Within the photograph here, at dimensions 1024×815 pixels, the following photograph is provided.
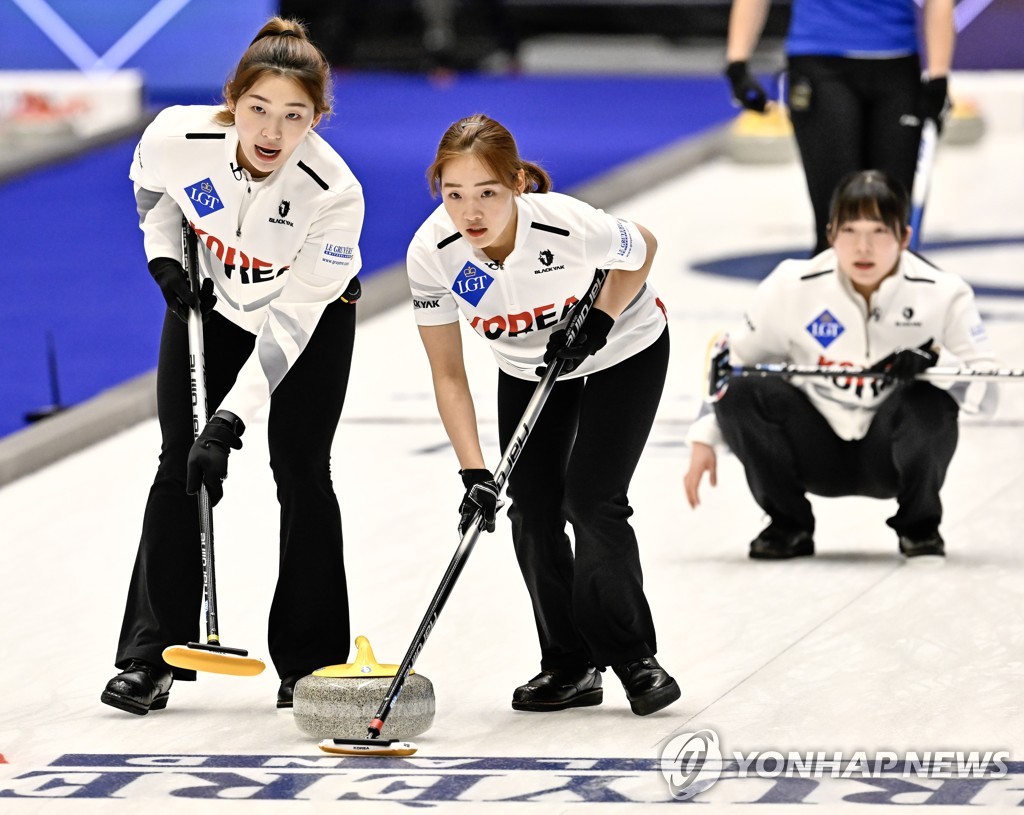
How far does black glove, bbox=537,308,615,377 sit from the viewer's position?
385 cm

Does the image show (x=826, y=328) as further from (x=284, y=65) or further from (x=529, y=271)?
(x=284, y=65)

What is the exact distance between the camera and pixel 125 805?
339 cm

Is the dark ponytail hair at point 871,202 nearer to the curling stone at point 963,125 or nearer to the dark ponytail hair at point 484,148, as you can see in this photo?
the dark ponytail hair at point 484,148

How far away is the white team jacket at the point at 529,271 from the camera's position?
3.84 metres

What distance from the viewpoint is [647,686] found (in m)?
3.91

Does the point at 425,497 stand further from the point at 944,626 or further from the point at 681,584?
the point at 944,626

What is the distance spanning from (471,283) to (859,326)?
1.51 meters

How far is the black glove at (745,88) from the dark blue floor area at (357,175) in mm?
1569

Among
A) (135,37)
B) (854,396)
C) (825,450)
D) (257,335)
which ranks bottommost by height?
(825,450)

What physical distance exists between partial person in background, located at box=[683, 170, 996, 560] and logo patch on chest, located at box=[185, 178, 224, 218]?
1.52 m

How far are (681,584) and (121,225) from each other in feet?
23.7

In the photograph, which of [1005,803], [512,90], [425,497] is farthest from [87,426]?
[512,90]


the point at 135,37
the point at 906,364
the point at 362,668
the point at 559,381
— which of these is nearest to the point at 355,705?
the point at 362,668

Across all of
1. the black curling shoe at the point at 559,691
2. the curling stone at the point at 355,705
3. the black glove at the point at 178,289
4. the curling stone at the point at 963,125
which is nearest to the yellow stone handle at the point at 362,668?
the curling stone at the point at 355,705
